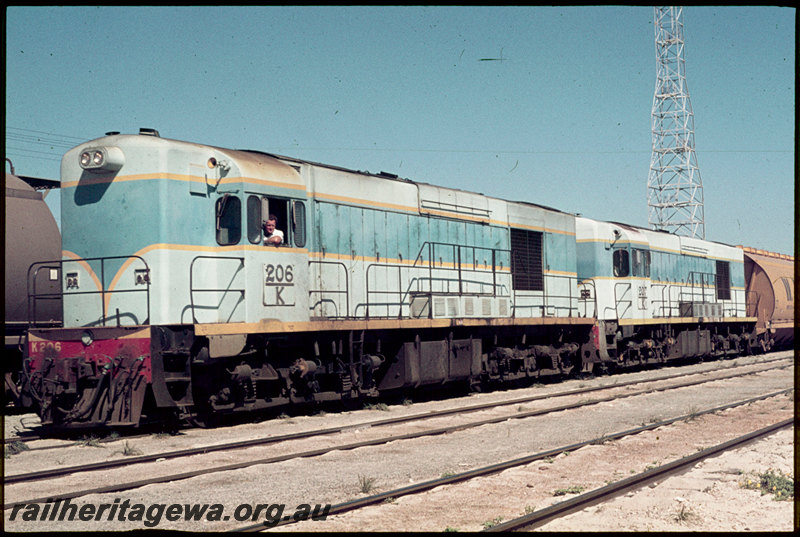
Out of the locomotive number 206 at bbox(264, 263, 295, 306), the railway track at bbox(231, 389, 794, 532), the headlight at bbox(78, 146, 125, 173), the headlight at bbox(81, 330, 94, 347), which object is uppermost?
the headlight at bbox(78, 146, 125, 173)

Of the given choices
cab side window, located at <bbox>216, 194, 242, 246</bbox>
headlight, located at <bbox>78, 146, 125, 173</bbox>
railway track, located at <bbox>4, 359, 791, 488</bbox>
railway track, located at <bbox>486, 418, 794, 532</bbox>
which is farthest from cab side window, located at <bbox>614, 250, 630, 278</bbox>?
headlight, located at <bbox>78, 146, 125, 173</bbox>

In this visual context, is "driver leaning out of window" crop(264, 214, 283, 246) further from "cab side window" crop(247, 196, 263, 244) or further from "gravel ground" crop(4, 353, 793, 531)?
"gravel ground" crop(4, 353, 793, 531)

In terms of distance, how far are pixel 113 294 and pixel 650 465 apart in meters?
7.39

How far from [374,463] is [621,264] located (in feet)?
50.8

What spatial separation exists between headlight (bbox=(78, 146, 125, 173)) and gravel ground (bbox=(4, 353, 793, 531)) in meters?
3.76

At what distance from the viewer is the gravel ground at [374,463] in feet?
21.0

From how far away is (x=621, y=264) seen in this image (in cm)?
2273

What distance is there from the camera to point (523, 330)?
17938 mm

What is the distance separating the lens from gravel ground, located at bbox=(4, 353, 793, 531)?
6.41 metres

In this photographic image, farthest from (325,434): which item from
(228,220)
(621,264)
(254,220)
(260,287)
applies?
(621,264)

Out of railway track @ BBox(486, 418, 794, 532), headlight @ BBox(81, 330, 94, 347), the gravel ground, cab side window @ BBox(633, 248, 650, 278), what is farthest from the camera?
cab side window @ BBox(633, 248, 650, 278)

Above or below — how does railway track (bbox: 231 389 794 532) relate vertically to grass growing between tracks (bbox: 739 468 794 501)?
above

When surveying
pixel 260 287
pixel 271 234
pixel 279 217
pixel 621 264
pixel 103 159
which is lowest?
pixel 260 287

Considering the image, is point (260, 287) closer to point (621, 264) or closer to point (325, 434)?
point (325, 434)
